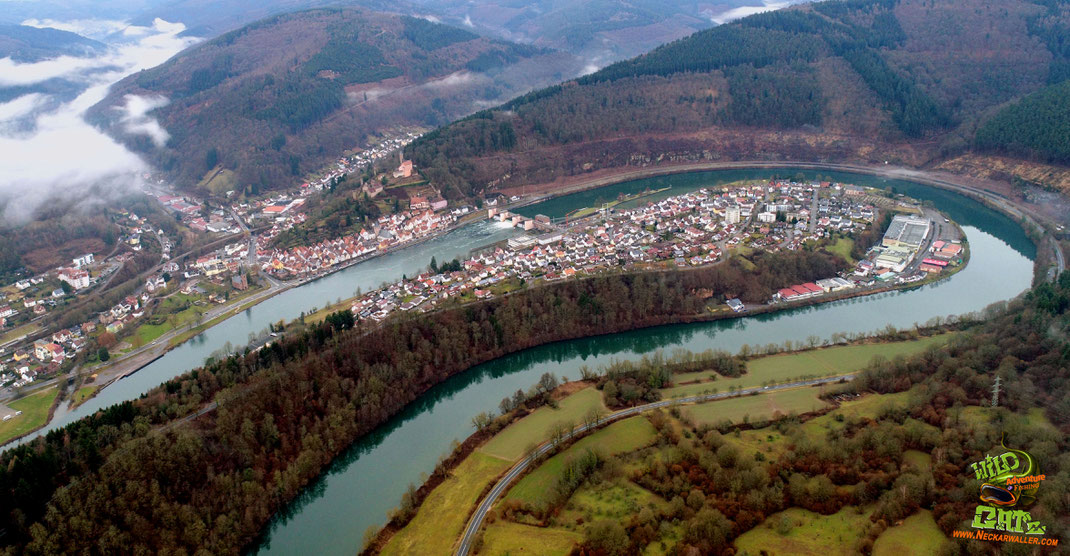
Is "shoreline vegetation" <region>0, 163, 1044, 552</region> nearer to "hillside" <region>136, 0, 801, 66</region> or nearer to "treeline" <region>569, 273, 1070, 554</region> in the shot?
"treeline" <region>569, 273, 1070, 554</region>

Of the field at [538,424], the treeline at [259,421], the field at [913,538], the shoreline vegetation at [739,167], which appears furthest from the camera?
the shoreline vegetation at [739,167]

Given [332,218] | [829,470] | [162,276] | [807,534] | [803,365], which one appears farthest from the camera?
[332,218]

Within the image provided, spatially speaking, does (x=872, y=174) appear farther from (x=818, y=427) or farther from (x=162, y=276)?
(x=162, y=276)

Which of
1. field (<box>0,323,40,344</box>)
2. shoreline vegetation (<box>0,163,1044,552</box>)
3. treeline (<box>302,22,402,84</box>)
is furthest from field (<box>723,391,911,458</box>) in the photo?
treeline (<box>302,22,402,84</box>)

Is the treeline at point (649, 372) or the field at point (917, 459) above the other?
the treeline at point (649, 372)

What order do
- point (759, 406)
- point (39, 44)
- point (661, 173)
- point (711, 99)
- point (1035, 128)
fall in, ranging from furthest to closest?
1. point (39, 44)
2. point (711, 99)
3. point (661, 173)
4. point (1035, 128)
5. point (759, 406)

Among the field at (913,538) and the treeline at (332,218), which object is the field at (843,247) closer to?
the field at (913,538)

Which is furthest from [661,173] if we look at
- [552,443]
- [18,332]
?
[18,332]

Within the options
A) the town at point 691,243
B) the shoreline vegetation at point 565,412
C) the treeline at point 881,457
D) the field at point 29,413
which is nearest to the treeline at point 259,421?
the town at point 691,243
